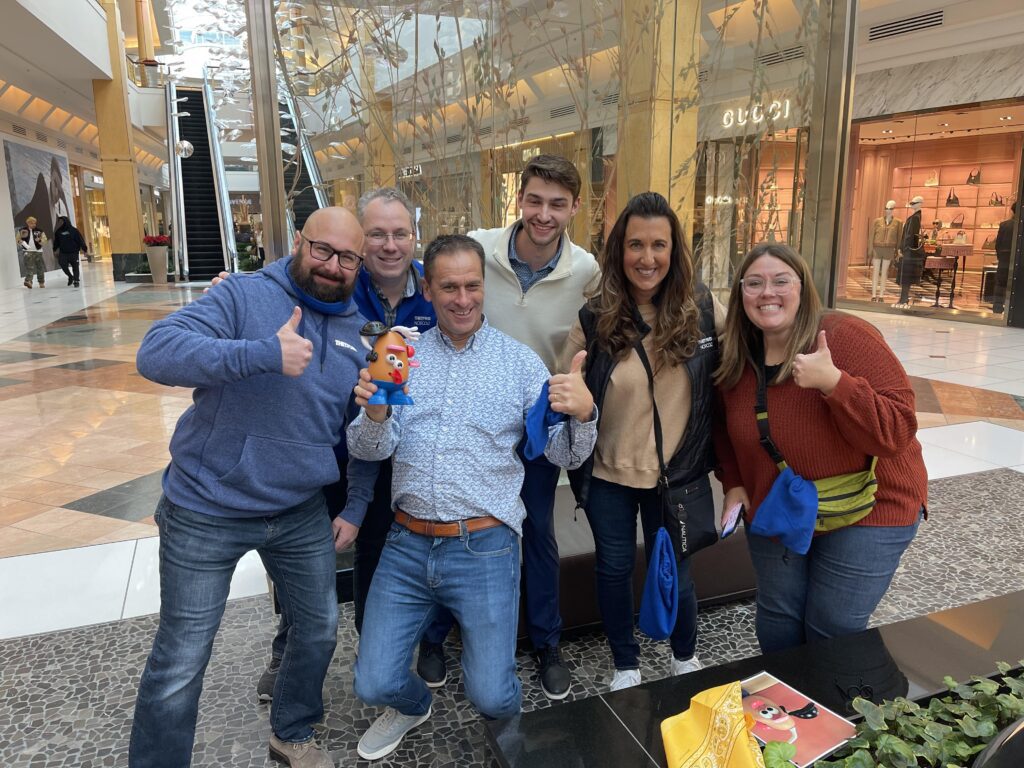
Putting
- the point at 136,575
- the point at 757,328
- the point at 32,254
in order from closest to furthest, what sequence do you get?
1. the point at 757,328
2. the point at 136,575
3. the point at 32,254

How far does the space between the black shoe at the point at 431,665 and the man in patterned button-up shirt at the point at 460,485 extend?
490 mm

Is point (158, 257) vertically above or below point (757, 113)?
below

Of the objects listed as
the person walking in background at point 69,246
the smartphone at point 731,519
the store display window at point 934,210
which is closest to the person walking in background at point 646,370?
the smartphone at point 731,519

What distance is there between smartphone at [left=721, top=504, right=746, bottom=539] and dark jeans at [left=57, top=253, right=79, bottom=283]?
68.8 ft

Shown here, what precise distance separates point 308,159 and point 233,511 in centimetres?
184

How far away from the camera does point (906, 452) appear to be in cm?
200

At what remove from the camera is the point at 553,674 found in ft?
8.41

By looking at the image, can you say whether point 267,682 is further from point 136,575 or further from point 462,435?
point 136,575

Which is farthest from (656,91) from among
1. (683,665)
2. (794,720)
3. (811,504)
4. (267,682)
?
(267,682)

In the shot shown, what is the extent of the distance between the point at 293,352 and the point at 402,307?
0.65 metres

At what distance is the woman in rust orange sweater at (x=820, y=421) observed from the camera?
181cm

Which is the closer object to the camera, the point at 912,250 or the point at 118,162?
the point at 912,250

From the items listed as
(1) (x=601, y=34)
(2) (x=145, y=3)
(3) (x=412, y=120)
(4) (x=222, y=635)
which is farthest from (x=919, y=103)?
(2) (x=145, y=3)

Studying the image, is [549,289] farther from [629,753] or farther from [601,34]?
[601,34]
